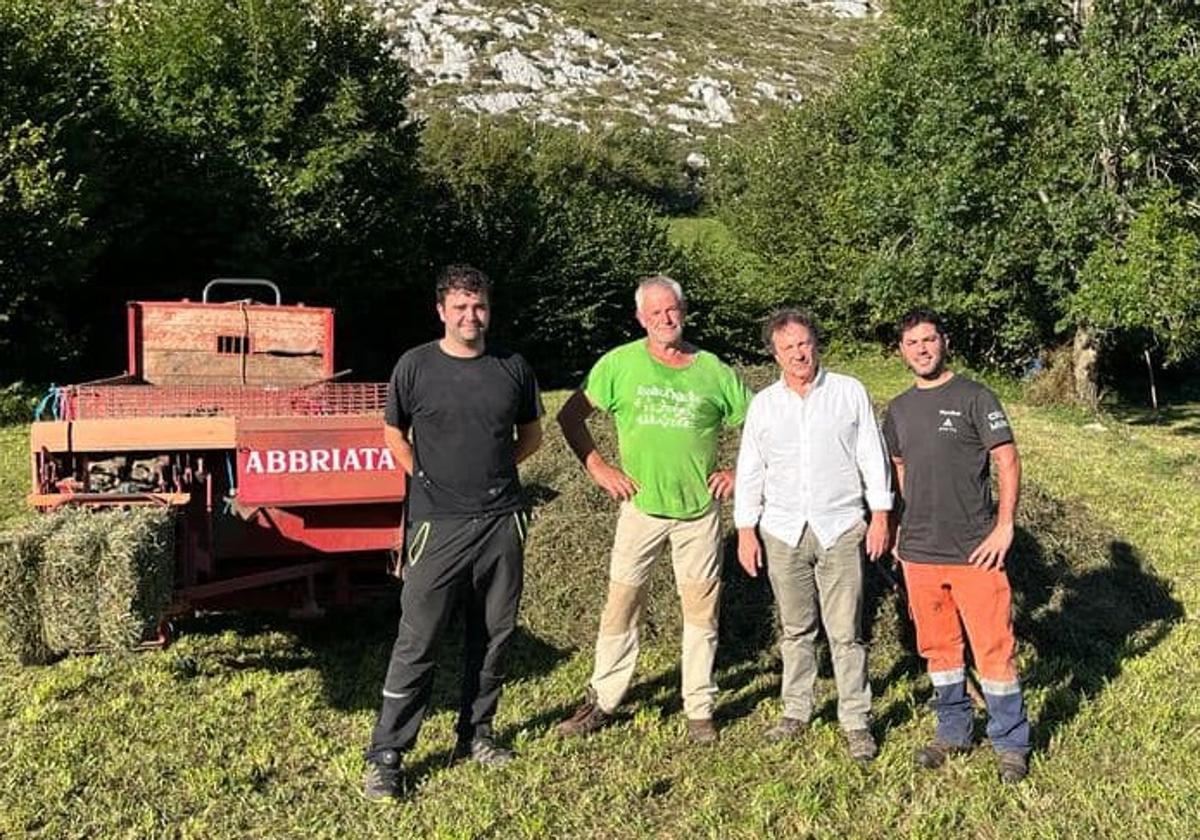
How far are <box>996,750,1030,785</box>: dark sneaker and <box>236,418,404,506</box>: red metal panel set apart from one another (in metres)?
3.02

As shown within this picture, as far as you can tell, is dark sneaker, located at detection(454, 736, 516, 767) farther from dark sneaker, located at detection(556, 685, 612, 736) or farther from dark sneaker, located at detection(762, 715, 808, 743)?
dark sneaker, located at detection(762, 715, 808, 743)

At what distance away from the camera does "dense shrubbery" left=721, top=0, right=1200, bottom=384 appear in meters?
13.9

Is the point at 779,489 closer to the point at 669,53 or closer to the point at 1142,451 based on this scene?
the point at 1142,451

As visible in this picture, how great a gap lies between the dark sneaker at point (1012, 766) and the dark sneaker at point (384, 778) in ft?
8.03

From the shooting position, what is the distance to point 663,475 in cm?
438

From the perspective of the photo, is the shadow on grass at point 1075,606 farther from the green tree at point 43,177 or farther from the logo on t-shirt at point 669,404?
the green tree at point 43,177

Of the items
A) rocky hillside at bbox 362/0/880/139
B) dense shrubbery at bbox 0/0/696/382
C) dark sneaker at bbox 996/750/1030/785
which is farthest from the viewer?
rocky hillside at bbox 362/0/880/139

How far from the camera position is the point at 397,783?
13.0 feet

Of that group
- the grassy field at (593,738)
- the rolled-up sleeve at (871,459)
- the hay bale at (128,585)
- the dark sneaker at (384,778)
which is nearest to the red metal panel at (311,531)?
the grassy field at (593,738)

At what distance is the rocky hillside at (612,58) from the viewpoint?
67.2m

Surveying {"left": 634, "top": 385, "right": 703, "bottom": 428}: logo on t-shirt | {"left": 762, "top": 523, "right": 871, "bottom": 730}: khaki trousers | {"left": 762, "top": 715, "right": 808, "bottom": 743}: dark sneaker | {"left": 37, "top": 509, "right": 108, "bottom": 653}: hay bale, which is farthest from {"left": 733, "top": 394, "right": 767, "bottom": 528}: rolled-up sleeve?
{"left": 37, "top": 509, "right": 108, "bottom": 653}: hay bale

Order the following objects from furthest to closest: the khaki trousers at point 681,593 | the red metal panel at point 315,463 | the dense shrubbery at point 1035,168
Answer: the dense shrubbery at point 1035,168, the red metal panel at point 315,463, the khaki trousers at point 681,593

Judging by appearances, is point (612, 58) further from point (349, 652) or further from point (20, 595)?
point (20, 595)

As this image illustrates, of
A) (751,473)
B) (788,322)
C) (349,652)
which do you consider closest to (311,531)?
(349,652)
